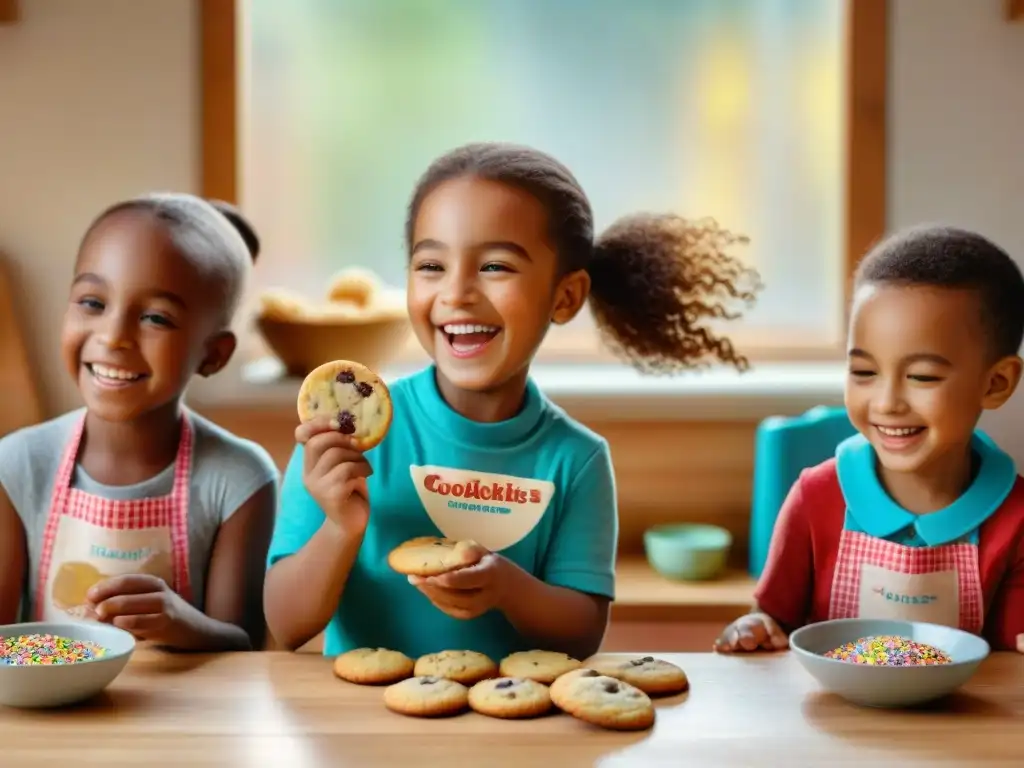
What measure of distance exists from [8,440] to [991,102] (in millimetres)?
2048

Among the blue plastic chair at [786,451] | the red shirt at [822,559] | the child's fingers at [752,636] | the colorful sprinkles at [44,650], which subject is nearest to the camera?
the colorful sprinkles at [44,650]

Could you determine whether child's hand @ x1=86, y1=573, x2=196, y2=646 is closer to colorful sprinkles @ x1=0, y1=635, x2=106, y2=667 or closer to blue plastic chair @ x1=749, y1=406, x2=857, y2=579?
colorful sprinkles @ x1=0, y1=635, x2=106, y2=667

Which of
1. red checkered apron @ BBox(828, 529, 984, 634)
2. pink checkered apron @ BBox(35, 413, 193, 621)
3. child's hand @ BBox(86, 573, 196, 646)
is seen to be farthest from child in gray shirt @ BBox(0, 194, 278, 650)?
red checkered apron @ BBox(828, 529, 984, 634)

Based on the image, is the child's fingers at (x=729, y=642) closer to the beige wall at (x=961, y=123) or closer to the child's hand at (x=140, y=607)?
the child's hand at (x=140, y=607)

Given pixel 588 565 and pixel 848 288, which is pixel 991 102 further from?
pixel 588 565

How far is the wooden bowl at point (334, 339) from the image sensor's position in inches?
102

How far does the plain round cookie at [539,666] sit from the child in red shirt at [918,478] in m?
0.21

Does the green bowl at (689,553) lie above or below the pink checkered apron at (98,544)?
below

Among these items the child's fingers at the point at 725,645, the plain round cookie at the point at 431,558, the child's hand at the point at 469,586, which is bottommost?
the child's fingers at the point at 725,645

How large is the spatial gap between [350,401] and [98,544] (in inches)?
17.5

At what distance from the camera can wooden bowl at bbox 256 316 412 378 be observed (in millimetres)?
2578

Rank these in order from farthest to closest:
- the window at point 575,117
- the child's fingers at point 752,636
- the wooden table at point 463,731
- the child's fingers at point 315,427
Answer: the window at point 575,117 < the child's fingers at point 752,636 < the child's fingers at point 315,427 < the wooden table at point 463,731

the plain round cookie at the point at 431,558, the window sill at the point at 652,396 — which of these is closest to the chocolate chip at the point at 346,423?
the plain round cookie at the point at 431,558

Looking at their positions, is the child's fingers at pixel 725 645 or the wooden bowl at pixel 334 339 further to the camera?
the wooden bowl at pixel 334 339
